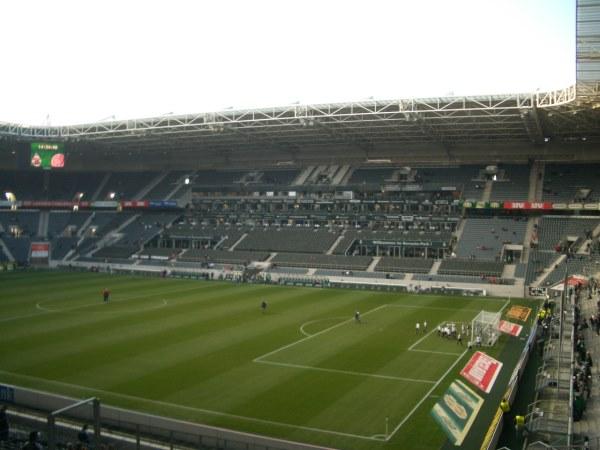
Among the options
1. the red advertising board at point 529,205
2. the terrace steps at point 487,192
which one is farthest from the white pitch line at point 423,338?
the terrace steps at point 487,192

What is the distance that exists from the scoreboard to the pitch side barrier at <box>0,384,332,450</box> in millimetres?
47386

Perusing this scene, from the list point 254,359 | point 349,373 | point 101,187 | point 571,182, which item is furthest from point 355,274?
point 101,187

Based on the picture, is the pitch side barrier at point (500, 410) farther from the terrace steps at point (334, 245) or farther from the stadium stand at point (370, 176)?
the stadium stand at point (370, 176)

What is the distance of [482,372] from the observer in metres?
18.9

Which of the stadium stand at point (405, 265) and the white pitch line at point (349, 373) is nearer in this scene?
the white pitch line at point (349, 373)

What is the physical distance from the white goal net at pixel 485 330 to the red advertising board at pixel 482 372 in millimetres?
11175

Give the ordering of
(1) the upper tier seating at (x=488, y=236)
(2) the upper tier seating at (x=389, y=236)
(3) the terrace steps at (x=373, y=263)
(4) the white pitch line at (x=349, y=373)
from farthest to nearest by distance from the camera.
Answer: (2) the upper tier seating at (x=389, y=236), (3) the terrace steps at (x=373, y=263), (1) the upper tier seating at (x=488, y=236), (4) the white pitch line at (x=349, y=373)

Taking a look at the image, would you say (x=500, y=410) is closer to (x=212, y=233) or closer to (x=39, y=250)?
(x=212, y=233)

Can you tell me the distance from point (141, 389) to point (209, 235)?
5227 centimetres

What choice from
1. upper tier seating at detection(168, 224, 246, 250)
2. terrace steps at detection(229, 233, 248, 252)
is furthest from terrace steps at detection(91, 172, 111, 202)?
terrace steps at detection(229, 233, 248, 252)

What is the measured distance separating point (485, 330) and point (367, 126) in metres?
34.8

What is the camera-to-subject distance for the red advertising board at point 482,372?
61.4 feet

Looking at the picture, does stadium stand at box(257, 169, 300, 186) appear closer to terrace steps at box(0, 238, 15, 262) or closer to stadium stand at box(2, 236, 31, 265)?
stadium stand at box(2, 236, 31, 265)

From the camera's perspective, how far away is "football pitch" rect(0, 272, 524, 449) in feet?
64.1
